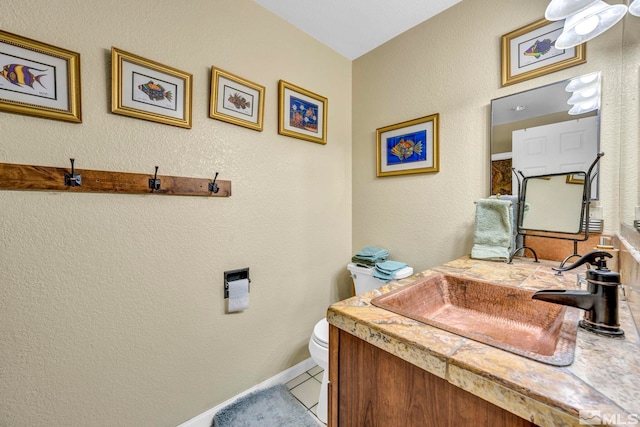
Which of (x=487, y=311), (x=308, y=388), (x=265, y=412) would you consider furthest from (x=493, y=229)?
(x=265, y=412)

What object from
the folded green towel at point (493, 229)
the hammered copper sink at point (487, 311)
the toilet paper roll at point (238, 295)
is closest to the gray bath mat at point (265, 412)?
the toilet paper roll at point (238, 295)

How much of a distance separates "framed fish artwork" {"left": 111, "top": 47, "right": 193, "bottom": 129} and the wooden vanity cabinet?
3.96 feet

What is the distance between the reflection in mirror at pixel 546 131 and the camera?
44.1 inches

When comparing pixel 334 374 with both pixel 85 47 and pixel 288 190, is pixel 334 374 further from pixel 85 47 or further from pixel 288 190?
pixel 85 47

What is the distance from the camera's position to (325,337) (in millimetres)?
1368

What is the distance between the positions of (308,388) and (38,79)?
203 cm

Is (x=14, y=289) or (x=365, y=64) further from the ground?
(x=365, y=64)

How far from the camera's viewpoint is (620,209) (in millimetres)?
1063

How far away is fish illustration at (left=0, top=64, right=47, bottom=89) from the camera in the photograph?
87cm

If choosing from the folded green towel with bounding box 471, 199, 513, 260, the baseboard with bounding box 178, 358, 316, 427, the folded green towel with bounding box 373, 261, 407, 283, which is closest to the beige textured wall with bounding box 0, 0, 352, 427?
the baseboard with bounding box 178, 358, 316, 427

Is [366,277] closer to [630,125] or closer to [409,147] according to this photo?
[409,147]

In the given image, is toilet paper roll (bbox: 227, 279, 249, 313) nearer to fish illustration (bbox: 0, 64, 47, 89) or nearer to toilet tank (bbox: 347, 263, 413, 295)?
toilet tank (bbox: 347, 263, 413, 295)

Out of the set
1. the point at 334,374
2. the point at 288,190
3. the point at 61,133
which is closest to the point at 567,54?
the point at 288,190

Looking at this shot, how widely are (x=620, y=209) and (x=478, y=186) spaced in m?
0.54
